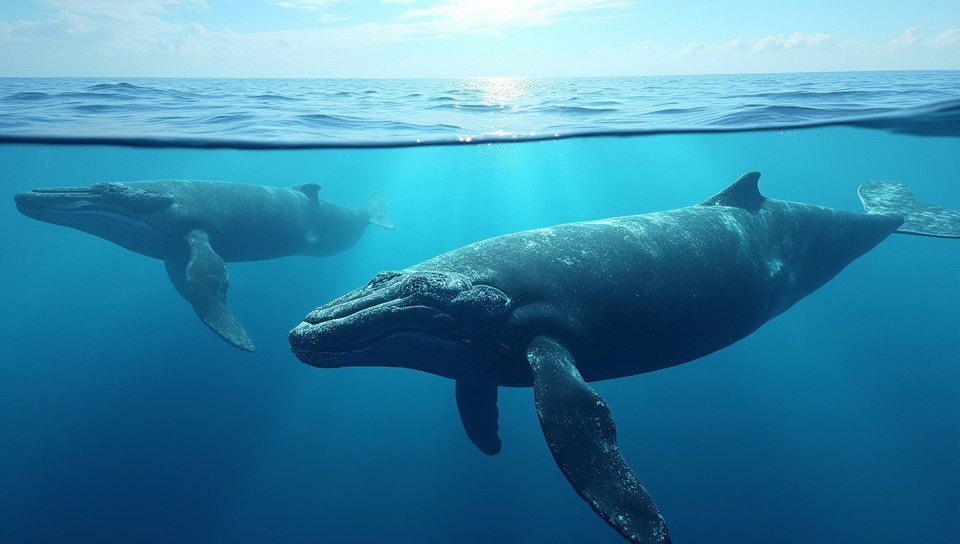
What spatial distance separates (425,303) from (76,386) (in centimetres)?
1592

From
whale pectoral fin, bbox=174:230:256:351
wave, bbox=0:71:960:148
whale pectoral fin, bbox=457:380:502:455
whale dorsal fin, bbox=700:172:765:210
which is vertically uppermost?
wave, bbox=0:71:960:148

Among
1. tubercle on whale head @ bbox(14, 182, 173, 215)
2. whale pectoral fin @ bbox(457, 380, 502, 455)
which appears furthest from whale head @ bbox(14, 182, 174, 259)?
whale pectoral fin @ bbox(457, 380, 502, 455)

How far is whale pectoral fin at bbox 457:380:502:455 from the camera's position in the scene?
28.8 ft

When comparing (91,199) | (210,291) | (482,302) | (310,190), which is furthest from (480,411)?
(310,190)

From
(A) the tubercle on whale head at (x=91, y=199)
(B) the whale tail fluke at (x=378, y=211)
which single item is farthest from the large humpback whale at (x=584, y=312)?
(B) the whale tail fluke at (x=378, y=211)

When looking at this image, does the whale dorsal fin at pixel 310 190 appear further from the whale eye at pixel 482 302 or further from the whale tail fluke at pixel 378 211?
the whale eye at pixel 482 302

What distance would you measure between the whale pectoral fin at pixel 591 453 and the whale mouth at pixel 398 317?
1011mm

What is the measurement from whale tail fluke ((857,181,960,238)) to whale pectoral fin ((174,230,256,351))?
47.8 feet

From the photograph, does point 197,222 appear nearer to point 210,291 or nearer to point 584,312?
point 210,291

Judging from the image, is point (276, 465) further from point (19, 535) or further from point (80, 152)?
point (80, 152)

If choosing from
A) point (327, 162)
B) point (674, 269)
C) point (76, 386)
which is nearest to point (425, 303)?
point (674, 269)

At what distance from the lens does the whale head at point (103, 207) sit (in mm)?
11703

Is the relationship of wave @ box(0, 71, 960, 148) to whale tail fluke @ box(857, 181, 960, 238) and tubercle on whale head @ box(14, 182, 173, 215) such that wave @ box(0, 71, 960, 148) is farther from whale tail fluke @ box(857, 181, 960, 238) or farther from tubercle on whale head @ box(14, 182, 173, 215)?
whale tail fluke @ box(857, 181, 960, 238)

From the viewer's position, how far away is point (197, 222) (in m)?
12.9
